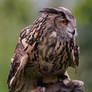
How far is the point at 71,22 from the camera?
18.4ft

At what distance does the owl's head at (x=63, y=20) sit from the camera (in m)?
5.61

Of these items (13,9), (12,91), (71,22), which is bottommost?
(13,9)

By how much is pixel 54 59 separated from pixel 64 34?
0.29 meters

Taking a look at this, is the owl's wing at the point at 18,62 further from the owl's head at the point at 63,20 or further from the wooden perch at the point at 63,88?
the owl's head at the point at 63,20

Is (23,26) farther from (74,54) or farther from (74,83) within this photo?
(74,83)

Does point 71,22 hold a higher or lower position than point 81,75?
higher

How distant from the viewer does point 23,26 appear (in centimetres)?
1402

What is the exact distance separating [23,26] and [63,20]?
8358mm

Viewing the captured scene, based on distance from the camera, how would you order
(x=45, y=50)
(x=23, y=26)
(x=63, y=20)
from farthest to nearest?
(x=23, y=26)
(x=45, y=50)
(x=63, y=20)

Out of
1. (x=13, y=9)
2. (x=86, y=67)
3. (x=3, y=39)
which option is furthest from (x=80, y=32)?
(x=13, y=9)

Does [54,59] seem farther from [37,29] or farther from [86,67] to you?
[86,67]

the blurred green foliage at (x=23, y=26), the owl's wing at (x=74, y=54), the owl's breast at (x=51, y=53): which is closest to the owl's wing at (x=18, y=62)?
the owl's breast at (x=51, y=53)

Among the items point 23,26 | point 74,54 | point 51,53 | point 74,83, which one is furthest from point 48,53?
point 23,26

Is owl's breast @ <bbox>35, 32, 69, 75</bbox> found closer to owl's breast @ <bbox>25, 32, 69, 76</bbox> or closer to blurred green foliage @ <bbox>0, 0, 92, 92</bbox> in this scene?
owl's breast @ <bbox>25, 32, 69, 76</bbox>
